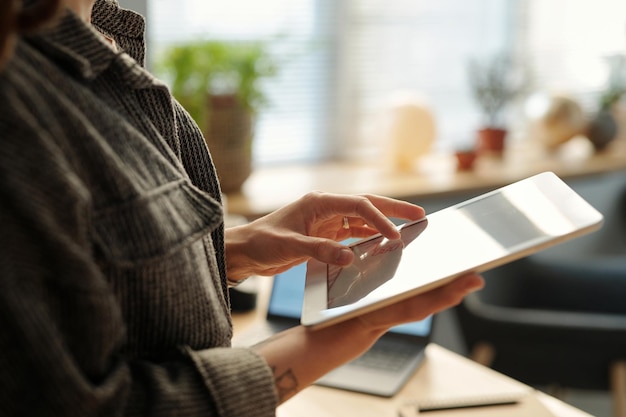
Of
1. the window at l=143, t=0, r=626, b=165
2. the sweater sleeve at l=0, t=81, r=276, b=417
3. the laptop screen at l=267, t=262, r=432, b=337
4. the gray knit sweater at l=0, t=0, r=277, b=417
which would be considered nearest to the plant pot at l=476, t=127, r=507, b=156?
the window at l=143, t=0, r=626, b=165

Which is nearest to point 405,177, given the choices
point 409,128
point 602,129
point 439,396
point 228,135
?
point 409,128

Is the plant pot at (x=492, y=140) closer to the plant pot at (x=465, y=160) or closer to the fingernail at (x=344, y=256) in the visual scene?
the plant pot at (x=465, y=160)

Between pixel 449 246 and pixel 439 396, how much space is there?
1.75 ft

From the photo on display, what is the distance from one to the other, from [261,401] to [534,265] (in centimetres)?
184

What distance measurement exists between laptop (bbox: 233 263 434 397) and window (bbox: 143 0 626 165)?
901mm

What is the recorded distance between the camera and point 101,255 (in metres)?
0.61

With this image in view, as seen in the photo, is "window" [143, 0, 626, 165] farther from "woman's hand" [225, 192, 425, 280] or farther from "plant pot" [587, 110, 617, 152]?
"woman's hand" [225, 192, 425, 280]

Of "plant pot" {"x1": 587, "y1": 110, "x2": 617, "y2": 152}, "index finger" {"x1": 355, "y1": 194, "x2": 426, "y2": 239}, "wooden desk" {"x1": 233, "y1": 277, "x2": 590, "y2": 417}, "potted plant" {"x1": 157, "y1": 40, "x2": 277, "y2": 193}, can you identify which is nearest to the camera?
"index finger" {"x1": 355, "y1": 194, "x2": 426, "y2": 239}

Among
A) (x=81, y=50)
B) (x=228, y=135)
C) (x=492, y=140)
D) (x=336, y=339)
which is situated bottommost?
(x=492, y=140)

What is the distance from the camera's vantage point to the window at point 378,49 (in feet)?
7.88

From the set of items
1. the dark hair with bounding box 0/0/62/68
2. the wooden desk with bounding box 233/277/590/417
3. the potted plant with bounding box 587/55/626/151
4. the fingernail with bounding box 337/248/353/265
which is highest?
the dark hair with bounding box 0/0/62/68

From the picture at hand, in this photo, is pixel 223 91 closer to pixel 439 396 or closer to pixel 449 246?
pixel 439 396

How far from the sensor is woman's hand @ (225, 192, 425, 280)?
888mm

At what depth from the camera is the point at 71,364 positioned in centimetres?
57
